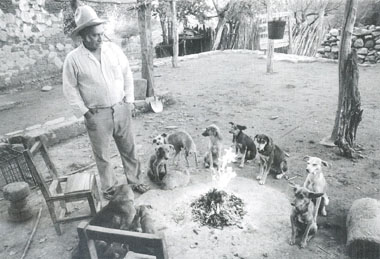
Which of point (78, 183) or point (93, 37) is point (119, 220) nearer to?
point (78, 183)

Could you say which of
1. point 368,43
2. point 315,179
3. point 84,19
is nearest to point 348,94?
point 315,179

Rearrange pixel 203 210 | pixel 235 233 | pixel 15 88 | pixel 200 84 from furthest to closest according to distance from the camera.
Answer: pixel 200 84
pixel 15 88
pixel 203 210
pixel 235 233

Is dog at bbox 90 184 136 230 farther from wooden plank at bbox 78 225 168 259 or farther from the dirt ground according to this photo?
wooden plank at bbox 78 225 168 259

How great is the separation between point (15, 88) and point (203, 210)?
31.6ft

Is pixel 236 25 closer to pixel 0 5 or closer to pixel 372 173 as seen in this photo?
pixel 0 5

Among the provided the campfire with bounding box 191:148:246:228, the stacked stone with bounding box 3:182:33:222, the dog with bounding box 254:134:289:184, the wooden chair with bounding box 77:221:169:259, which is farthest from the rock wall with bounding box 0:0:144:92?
the wooden chair with bounding box 77:221:169:259

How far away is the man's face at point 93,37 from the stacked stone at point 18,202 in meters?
2.35

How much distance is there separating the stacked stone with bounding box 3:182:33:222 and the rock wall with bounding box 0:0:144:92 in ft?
24.1

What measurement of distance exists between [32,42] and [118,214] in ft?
31.5

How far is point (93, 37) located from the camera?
13.3 ft

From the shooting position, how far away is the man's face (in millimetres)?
4035

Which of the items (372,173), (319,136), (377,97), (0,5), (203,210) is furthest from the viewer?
(0,5)

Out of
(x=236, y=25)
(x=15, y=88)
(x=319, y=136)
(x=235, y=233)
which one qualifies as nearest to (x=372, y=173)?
(x=319, y=136)

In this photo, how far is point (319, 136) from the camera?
6.76 meters
